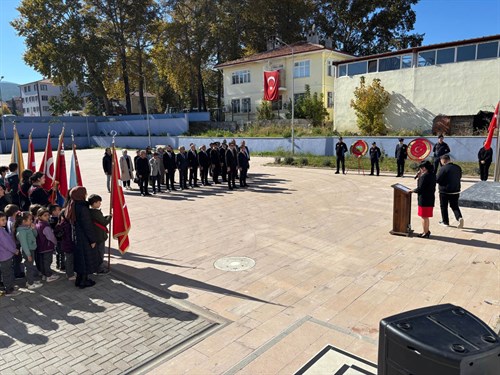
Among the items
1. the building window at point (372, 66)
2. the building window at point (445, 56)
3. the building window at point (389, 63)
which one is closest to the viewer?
the building window at point (445, 56)

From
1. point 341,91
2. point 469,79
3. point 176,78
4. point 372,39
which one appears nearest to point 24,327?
point 469,79

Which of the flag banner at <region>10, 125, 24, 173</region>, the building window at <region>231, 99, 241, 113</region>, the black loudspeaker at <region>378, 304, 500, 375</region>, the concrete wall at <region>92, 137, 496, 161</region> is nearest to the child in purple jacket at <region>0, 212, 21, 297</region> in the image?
the flag banner at <region>10, 125, 24, 173</region>

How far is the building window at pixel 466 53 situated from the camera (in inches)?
976

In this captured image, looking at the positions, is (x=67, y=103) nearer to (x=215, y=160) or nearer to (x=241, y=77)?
(x=241, y=77)

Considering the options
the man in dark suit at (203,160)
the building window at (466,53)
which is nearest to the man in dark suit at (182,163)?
the man in dark suit at (203,160)

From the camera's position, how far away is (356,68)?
30625 mm

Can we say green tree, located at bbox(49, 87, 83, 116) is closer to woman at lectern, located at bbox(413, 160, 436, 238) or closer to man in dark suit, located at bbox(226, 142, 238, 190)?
man in dark suit, located at bbox(226, 142, 238, 190)

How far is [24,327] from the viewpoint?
5184mm

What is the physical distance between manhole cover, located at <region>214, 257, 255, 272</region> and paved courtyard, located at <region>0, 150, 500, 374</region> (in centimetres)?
17

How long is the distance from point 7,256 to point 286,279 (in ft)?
15.2

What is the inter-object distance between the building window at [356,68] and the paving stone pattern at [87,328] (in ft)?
94.0

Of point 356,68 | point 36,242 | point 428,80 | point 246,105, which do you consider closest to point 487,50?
point 428,80

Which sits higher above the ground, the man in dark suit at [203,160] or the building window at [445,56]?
the building window at [445,56]

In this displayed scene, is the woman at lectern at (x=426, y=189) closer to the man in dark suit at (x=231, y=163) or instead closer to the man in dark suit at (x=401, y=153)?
the man in dark suit at (x=231, y=163)
